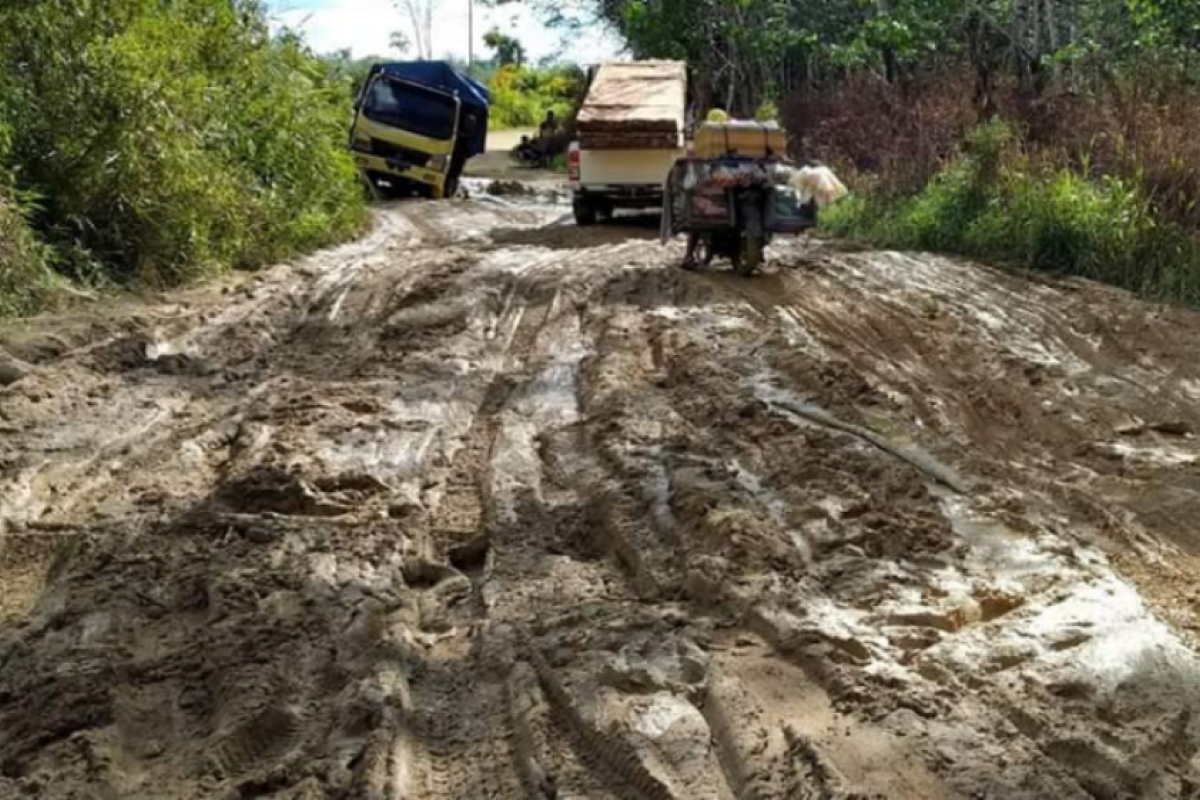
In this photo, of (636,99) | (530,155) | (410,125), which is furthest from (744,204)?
(530,155)

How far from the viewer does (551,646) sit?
4.13 m

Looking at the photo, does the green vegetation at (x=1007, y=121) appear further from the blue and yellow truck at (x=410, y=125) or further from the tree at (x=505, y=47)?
the tree at (x=505, y=47)

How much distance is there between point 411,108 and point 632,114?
6.75 meters

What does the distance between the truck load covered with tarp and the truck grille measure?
5.22m

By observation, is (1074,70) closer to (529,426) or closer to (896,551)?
(529,426)

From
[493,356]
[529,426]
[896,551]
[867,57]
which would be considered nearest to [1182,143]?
[493,356]

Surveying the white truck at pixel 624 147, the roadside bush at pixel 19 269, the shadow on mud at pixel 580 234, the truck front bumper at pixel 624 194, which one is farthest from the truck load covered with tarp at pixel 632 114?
the roadside bush at pixel 19 269

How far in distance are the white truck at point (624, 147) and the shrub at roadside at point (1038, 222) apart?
3.27 metres

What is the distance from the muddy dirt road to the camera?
11.5ft

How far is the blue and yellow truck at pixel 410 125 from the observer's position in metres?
22.7

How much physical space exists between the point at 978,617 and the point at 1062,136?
10457 mm

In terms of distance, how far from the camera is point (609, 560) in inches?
197

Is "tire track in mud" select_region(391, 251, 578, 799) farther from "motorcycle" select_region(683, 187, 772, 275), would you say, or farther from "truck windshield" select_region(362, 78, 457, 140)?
"truck windshield" select_region(362, 78, 457, 140)

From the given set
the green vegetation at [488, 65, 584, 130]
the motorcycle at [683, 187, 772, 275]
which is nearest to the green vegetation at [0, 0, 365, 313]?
the motorcycle at [683, 187, 772, 275]
